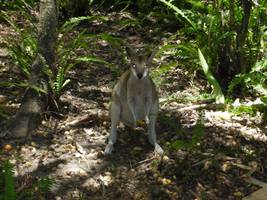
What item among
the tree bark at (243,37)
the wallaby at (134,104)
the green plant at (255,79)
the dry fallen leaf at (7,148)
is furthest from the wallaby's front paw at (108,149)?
the tree bark at (243,37)

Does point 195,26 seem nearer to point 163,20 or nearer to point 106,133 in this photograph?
point 163,20

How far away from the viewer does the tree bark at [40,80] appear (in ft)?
19.6

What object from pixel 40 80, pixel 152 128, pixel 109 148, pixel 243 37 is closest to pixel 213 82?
pixel 243 37

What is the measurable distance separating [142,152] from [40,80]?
1.59 meters

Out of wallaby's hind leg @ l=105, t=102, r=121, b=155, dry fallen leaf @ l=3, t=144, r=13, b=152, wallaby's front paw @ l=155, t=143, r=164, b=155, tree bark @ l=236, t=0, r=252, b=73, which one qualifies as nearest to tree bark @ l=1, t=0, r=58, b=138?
Result: dry fallen leaf @ l=3, t=144, r=13, b=152

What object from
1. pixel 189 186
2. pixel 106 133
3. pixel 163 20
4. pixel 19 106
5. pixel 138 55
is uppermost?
pixel 163 20

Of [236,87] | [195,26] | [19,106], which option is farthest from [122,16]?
[19,106]

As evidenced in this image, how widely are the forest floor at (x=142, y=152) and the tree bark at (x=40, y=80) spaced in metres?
0.18

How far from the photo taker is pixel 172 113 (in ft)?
22.0

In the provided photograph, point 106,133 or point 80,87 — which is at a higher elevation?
point 80,87

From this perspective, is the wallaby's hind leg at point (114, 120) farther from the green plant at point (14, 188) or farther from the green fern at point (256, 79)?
the green fern at point (256, 79)

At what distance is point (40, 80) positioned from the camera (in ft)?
20.6

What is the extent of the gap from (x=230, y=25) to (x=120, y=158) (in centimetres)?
306

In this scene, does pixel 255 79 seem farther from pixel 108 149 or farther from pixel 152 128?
pixel 108 149
